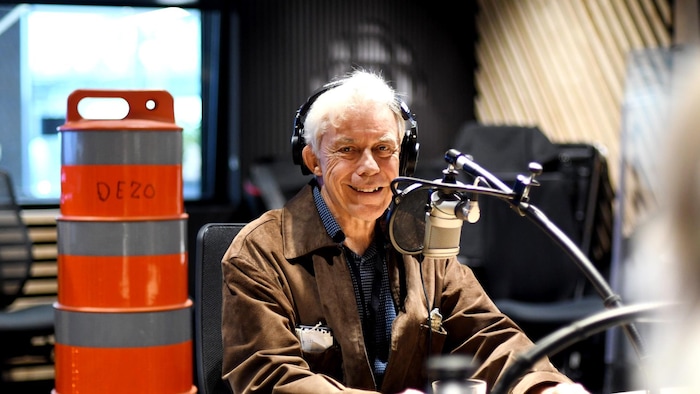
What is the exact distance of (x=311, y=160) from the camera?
219 cm

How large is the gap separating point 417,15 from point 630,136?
7.95 feet

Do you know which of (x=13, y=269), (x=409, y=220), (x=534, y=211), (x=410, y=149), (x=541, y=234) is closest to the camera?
(x=534, y=211)

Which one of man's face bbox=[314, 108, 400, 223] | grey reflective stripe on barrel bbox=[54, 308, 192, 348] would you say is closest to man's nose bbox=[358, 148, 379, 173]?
man's face bbox=[314, 108, 400, 223]

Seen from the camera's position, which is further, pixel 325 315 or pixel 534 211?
pixel 325 315

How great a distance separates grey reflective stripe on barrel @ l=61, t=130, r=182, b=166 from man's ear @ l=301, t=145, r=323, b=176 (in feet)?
1.89

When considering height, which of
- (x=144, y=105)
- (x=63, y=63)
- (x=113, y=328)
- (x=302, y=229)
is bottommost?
(x=113, y=328)

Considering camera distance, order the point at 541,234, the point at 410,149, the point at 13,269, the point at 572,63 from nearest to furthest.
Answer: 1. the point at 410,149
2. the point at 13,269
3. the point at 541,234
4. the point at 572,63

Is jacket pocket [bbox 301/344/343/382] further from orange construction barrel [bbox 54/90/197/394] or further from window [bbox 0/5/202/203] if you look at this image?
window [bbox 0/5/202/203]

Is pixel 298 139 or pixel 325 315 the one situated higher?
pixel 298 139

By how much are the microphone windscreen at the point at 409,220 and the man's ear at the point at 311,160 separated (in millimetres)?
472

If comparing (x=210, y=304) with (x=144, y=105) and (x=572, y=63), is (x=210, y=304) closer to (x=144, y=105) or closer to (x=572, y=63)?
(x=144, y=105)

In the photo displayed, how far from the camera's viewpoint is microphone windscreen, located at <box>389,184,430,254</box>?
5.51 feet

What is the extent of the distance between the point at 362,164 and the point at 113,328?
942 mm

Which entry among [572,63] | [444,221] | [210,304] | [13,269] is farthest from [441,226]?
[572,63]
